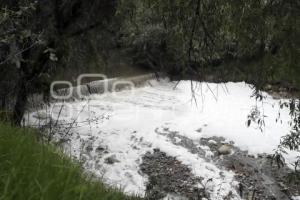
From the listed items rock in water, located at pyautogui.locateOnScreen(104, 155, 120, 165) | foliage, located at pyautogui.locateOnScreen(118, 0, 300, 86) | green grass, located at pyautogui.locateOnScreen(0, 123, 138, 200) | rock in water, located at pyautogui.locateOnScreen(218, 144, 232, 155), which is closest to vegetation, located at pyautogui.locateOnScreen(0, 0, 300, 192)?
foliage, located at pyautogui.locateOnScreen(118, 0, 300, 86)

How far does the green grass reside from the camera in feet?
7.49

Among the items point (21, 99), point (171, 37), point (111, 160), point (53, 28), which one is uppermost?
point (53, 28)

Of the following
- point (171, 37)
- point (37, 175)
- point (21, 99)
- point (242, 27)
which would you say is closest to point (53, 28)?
point (21, 99)

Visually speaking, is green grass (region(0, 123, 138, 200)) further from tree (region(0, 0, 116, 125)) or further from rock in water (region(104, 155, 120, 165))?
rock in water (region(104, 155, 120, 165))

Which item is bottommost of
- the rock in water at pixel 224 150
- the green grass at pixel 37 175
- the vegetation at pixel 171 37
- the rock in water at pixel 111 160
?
the rock in water at pixel 111 160

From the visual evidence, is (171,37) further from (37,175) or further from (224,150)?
(224,150)

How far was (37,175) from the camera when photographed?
246cm

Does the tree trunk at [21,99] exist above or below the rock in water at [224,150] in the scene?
above

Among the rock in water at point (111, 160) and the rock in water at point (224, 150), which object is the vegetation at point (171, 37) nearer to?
the rock in water at point (111, 160)

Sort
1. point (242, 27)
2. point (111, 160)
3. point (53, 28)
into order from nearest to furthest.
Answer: point (242, 27) → point (53, 28) → point (111, 160)

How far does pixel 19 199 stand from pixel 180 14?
217 centimetres

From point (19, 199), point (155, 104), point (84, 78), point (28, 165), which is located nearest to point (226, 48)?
point (28, 165)

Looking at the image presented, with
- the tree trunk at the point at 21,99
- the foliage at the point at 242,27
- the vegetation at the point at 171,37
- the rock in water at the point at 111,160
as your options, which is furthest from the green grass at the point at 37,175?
the rock in water at the point at 111,160

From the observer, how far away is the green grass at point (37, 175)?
2.28 metres
